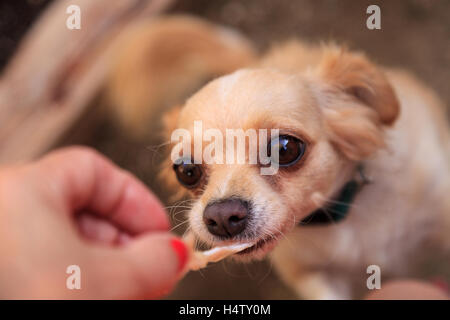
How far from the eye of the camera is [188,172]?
90 centimetres

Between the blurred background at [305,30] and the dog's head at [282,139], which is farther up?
the blurred background at [305,30]

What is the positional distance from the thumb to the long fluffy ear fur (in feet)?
1.38

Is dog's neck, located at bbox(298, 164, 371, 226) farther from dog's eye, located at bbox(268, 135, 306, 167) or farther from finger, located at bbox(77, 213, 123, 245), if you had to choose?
finger, located at bbox(77, 213, 123, 245)

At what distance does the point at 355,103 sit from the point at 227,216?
422 mm

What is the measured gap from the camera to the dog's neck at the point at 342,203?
103 cm

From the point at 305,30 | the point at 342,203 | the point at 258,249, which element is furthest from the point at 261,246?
the point at 305,30

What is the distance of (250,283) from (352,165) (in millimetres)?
406

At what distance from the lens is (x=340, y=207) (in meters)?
1.04

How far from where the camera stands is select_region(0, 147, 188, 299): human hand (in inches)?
22.2

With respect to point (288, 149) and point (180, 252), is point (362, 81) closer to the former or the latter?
point (288, 149)

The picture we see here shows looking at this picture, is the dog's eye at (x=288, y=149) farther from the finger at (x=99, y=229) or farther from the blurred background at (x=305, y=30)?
the blurred background at (x=305, y=30)

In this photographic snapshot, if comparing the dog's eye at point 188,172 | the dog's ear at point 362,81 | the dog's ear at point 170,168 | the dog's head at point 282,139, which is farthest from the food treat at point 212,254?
the dog's ear at point 362,81
